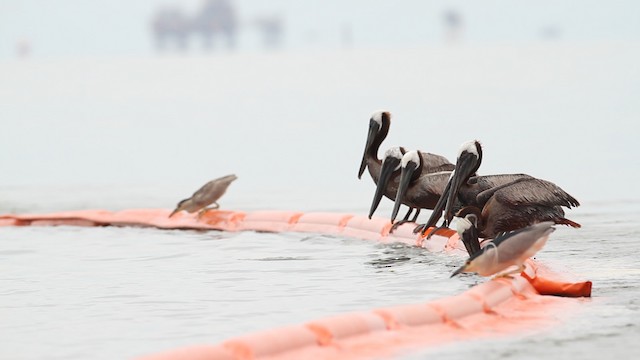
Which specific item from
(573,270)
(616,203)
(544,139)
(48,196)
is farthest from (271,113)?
(573,270)

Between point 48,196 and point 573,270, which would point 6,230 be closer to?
point 48,196

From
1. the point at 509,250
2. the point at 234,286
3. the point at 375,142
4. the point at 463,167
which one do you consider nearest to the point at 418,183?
the point at 463,167

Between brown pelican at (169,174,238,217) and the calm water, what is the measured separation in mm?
242

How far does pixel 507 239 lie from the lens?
7.20 meters

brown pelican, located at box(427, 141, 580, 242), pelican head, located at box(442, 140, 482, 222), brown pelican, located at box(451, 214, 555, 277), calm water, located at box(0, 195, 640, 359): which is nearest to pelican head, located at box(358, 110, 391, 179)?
calm water, located at box(0, 195, 640, 359)

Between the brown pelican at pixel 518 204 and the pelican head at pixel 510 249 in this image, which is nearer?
the pelican head at pixel 510 249

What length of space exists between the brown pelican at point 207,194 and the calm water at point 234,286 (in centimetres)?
24

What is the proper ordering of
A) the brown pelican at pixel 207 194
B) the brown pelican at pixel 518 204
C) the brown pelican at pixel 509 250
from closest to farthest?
the brown pelican at pixel 509 250, the brown pelican at pixel 518 204, the brown pelican at pixel 207 194

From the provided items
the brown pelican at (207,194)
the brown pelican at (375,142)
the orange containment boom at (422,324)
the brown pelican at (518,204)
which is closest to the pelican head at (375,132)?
the brown pelican at (375,142)

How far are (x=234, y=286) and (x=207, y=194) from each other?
12.0 feet

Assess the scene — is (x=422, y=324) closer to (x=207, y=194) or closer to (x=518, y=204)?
(x=518, y=204)

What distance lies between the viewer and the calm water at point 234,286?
21.0 ft

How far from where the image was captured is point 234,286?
8328 millimetres

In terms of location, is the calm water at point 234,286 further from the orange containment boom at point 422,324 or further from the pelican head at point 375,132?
the pelican head at point 375,132
